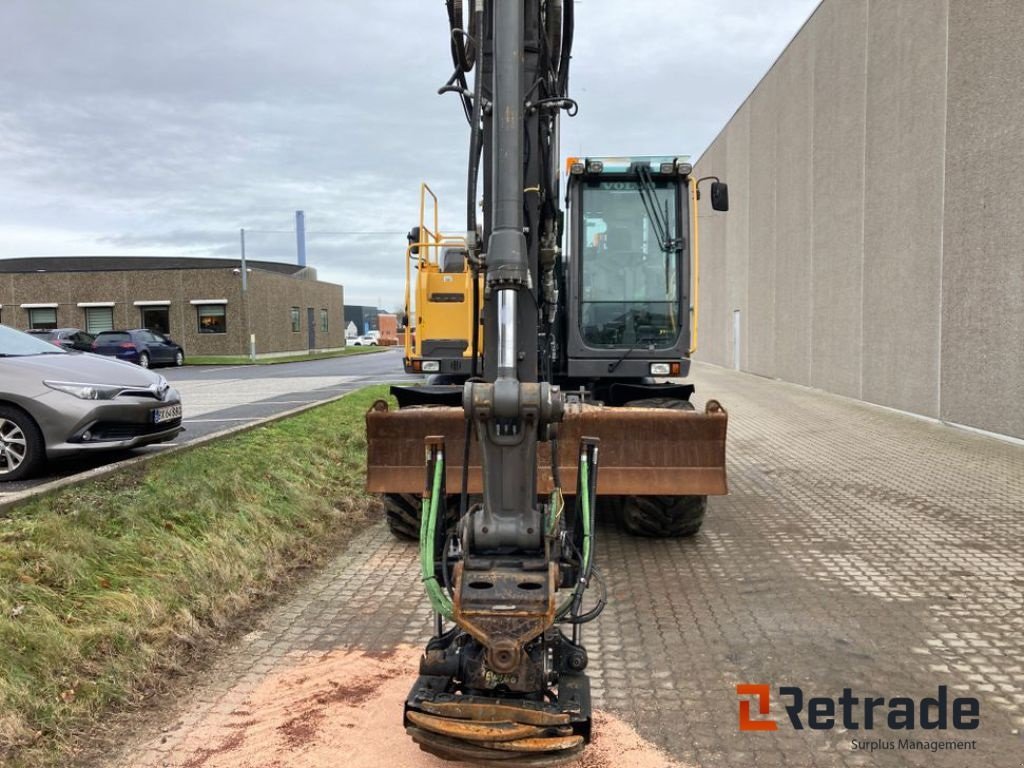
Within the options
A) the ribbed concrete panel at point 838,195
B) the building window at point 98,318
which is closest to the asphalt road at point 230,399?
the ribbed concrete panel at point 838,195

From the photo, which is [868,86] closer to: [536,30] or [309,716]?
[536,30]

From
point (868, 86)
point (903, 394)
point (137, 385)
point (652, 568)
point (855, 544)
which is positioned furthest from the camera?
point (868, 86)

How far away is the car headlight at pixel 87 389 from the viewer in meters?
A: 6.97

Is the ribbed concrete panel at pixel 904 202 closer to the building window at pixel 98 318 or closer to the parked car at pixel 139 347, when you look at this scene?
the parked car at pixel 139 347

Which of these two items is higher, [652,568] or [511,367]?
[511,367]

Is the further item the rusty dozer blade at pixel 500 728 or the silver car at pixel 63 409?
the silver car at pixel 63 409

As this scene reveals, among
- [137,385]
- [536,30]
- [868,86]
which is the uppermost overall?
[868,86]

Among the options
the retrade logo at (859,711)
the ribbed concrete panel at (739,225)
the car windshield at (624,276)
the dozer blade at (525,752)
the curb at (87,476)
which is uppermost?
the ribbed concrete panel at (739,225)

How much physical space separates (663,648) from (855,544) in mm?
2660

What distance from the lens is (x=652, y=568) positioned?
215 inches

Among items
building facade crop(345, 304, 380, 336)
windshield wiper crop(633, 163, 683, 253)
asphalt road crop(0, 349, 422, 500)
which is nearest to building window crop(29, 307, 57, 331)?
asphalt road crop(0, 349, 422, 500)

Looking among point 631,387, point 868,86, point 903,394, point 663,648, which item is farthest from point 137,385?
point 868,86

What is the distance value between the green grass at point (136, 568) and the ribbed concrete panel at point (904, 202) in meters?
10.5

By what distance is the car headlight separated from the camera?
6.97 meters
